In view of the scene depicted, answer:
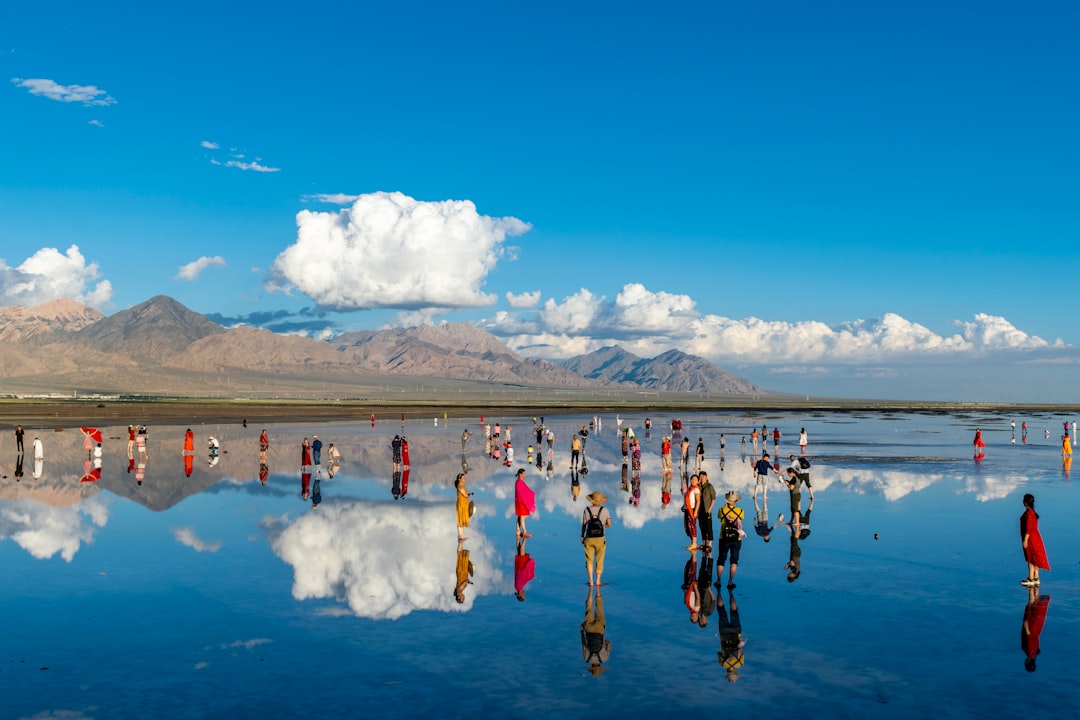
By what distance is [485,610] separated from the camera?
58.1 feet

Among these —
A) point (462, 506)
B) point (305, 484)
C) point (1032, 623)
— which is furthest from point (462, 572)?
point (305, 484)

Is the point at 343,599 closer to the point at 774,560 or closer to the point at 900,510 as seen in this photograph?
the point at 774,560

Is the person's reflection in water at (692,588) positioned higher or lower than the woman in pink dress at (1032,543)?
lower

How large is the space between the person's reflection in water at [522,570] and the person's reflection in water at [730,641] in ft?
13.0

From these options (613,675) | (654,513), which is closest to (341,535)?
(654,513)

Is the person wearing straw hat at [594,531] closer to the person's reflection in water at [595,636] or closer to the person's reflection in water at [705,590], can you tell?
the person's reflection in water at [595,636]

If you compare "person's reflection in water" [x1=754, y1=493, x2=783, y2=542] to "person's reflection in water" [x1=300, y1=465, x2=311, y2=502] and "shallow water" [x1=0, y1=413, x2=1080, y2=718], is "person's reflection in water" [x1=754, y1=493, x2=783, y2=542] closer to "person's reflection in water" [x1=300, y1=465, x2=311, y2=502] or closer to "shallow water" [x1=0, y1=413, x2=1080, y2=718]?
"shallow water" [x1=0, y1=413, x2=1080, y2=718]

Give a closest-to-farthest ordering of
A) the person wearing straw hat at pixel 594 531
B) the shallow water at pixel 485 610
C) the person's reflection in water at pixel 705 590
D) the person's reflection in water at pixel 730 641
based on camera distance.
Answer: the shallow water at pixel 485 610, the person's reflection in water at pixel 730 641, the person's reflection in water at pixel 705 590, the person wearing straw hat at pixel 594 531

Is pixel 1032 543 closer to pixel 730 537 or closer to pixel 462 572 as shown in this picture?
pixel 730 537

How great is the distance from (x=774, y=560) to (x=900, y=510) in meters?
11.3

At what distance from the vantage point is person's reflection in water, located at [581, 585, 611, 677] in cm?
1448

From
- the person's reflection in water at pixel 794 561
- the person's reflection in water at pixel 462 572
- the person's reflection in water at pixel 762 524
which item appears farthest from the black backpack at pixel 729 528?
the person's reflection in water at pixel 762 524

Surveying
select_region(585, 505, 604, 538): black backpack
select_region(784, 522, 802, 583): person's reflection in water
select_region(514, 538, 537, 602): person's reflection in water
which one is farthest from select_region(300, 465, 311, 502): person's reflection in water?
select_region(784, 522, 802, 583): person's reflection in water

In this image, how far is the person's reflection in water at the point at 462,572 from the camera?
62.6 ft
